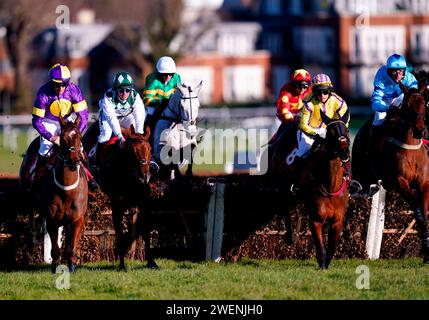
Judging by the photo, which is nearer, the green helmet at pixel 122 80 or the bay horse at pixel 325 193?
the bay horse at pixel 325 193

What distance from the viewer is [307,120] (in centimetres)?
1263

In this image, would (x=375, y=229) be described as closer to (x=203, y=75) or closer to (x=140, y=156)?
(x=140, y=156)

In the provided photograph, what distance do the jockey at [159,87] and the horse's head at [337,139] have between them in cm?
361

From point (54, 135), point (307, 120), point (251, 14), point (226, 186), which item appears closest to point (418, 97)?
point (307, 120)

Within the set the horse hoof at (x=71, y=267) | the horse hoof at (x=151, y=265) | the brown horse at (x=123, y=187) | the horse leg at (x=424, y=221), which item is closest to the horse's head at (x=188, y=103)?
the brown horse at (x=123, y=187)

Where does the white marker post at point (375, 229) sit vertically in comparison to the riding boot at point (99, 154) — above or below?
below

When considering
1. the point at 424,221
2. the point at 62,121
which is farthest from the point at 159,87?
the point at 424,221

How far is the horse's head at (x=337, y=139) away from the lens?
1152 cm

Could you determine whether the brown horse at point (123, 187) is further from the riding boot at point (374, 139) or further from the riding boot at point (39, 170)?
the riding boot at point (374, 139)

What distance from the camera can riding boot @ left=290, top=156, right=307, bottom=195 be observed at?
492 inches

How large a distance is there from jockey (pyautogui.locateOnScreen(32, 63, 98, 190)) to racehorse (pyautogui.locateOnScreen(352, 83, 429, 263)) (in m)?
3.66

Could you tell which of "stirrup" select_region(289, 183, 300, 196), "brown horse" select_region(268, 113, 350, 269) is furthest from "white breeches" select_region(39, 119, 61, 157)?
"brown horse" select_region(268, 113, 350, 269)

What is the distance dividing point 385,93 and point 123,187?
3665 mm
